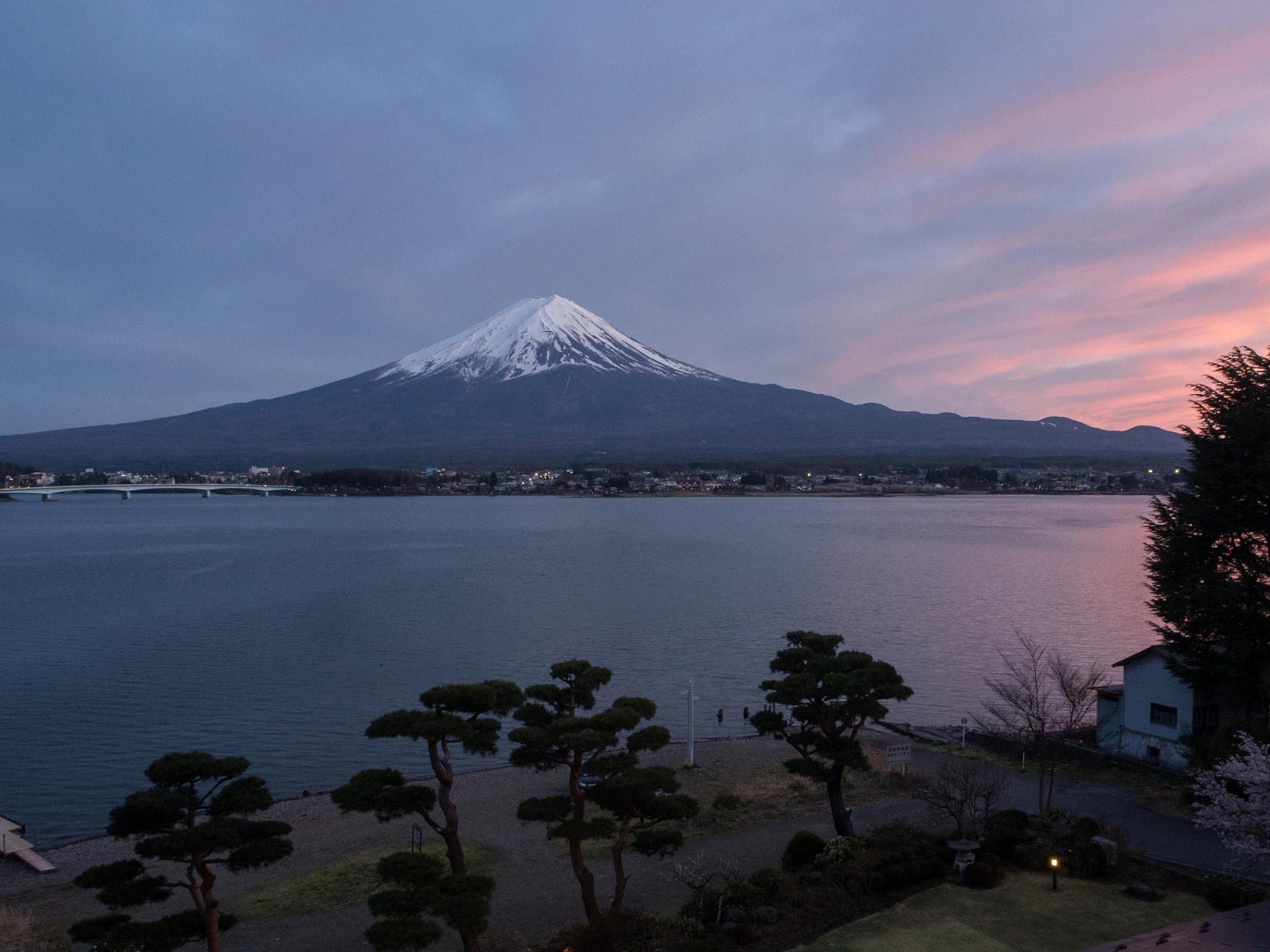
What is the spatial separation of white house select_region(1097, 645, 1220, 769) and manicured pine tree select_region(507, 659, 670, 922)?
790cm

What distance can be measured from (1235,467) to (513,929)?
10.8 metres

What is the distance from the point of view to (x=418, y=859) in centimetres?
662

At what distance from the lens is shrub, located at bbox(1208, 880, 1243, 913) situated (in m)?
7.21

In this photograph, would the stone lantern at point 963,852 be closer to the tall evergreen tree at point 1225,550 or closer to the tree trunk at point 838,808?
the tree trunk at point 838,808

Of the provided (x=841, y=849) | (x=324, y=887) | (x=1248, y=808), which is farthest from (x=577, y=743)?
(x=1248, y=808)

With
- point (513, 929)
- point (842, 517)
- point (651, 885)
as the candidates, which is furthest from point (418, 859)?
point (842, 517)

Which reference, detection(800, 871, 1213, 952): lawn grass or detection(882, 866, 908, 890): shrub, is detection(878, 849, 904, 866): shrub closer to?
detection(882, 866, 908, 890): shrub


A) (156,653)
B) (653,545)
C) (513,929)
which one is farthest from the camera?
(653,545)

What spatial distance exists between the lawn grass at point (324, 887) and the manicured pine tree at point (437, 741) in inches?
104

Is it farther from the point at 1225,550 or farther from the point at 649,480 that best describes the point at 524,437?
the point at 1225,550

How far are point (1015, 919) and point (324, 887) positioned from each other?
749 centimetres

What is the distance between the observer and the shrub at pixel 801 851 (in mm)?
8969

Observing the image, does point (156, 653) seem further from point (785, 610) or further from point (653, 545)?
point (653, 545)

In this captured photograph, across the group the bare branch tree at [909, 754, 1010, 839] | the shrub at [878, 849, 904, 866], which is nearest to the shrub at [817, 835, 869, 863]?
the shrub at [878, 849, 904, 866]
